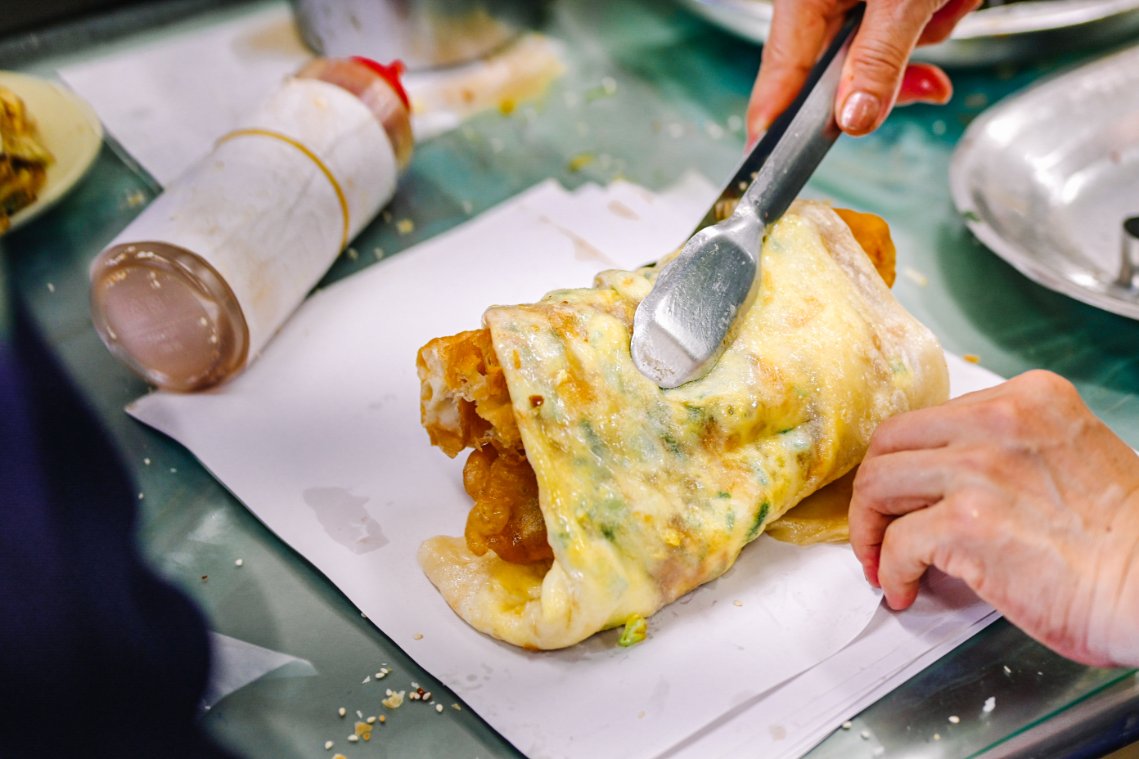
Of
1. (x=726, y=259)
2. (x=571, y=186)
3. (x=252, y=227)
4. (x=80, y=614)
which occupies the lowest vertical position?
(x=80, y=614)

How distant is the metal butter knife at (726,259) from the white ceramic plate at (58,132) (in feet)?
4.58

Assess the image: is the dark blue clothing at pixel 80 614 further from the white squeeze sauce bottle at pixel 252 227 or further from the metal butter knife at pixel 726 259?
the metal butter knife at pixel 726 259

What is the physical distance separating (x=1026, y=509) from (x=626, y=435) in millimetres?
550

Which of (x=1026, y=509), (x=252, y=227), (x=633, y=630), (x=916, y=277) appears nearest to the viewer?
(x=1026, y=509)

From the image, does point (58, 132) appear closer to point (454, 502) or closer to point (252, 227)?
point (252, 227)

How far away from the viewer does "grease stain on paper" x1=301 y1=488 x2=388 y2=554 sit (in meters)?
1.64

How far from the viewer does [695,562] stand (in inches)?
57.7

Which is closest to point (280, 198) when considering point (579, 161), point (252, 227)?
point (252, 227)

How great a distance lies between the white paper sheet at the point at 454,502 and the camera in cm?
142

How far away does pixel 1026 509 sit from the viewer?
53.2 inches

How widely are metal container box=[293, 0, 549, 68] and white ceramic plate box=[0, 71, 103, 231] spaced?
655 mm

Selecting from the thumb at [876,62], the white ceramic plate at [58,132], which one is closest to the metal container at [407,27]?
the white ceramic plate at [58,132]

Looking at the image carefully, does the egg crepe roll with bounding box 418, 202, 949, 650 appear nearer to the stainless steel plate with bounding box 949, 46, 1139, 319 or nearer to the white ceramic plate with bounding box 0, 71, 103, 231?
the stainless steel plate with bounding box 949, 46, 1139, 319

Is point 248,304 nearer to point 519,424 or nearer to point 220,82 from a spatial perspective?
point 519,424
